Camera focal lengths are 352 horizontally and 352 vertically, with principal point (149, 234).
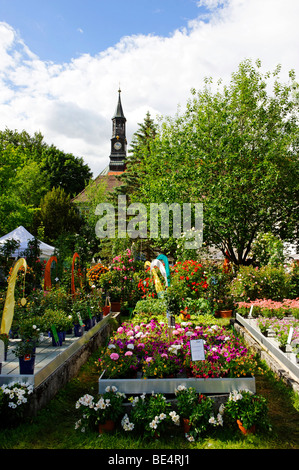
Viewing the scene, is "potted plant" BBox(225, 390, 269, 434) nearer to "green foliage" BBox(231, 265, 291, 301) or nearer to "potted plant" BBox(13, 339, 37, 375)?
"potted plant" BBox(13, 339, 37, 375)

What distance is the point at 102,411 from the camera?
11.8ft

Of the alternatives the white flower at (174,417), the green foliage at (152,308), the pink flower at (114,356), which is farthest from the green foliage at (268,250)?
the white flower at (174,417)

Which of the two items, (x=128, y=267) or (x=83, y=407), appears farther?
(x=128, y=267)

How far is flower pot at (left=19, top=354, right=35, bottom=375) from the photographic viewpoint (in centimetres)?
411

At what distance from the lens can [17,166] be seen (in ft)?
63.2

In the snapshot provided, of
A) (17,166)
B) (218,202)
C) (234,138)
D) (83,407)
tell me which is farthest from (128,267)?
(17,166)

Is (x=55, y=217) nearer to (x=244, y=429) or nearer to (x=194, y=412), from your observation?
(x=194, y=412)

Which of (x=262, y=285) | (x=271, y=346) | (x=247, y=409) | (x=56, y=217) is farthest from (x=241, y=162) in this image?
(x=56, y=217)

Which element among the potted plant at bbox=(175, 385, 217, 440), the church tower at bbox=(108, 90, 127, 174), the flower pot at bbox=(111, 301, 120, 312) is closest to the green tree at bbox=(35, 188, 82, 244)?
the church tower at bbox=(108, 90, 127, 174)

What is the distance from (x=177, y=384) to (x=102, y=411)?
2.88 feet

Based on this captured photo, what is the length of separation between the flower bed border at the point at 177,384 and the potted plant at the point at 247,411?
17 cm
